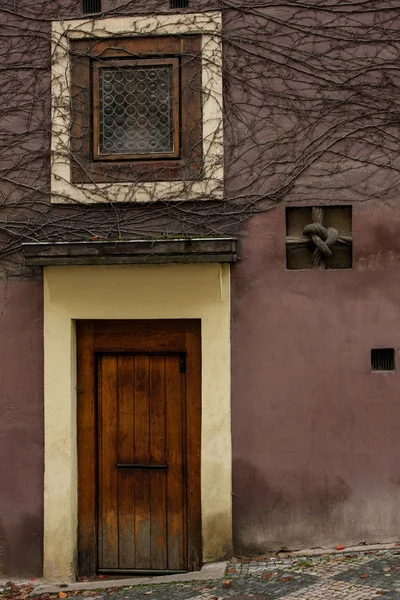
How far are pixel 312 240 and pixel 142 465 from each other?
2.66 metres

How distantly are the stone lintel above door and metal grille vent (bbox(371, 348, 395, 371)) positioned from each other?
5.41 ft

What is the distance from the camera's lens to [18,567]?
24.6 feet

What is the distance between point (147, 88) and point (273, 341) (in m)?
2.68

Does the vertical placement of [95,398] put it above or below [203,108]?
below

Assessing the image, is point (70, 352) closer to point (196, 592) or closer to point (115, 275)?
point (115, 275)

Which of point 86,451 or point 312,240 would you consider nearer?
point 312,240

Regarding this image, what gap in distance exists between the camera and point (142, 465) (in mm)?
7617

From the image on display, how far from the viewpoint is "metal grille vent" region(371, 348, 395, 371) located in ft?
24.0

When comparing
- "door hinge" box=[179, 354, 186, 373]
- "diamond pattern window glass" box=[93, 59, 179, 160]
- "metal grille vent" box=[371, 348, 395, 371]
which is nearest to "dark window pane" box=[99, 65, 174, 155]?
"diamond pattern window glass" box=[93, 59, 179, 160]

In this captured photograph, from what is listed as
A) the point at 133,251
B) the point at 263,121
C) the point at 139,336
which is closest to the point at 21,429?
the point at 139,336

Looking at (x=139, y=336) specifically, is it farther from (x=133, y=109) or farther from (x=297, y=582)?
(x=297, y=582)

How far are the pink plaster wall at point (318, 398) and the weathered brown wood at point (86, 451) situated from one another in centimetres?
138

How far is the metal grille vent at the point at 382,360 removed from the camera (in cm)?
732

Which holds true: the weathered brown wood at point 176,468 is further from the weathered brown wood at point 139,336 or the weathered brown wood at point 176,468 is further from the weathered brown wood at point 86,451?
the weathered brown wood at point 86,451
